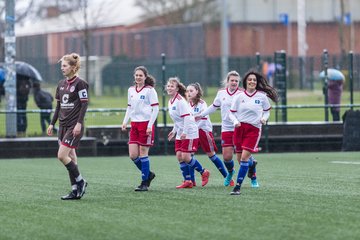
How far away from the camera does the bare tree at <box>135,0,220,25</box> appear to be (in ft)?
220

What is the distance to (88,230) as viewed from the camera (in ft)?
36.2

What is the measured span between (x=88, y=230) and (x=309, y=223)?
214 centimetres

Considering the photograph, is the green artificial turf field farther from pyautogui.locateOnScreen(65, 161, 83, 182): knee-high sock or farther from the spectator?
the spectator

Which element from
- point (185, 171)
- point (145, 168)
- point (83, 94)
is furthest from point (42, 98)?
point (83, 94)

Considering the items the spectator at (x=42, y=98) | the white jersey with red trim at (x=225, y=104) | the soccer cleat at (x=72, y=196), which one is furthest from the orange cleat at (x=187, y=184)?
the spectator at (x=42, y=98)

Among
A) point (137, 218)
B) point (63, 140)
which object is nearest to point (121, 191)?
point (63, 140)

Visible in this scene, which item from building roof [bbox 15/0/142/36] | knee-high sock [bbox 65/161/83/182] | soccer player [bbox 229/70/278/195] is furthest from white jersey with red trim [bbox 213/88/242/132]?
building roof [bbox 15/0/142/36]

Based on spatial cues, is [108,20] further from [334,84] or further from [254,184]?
[254,184]

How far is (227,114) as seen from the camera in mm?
17156

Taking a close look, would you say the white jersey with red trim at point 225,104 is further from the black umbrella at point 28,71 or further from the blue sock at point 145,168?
the black umbrella at point 28,71

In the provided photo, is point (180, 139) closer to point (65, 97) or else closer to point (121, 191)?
point (121, 191)

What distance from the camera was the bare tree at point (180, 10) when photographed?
220ft

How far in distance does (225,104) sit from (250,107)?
77.3 inches

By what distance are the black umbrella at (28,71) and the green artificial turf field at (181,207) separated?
9.73 m
